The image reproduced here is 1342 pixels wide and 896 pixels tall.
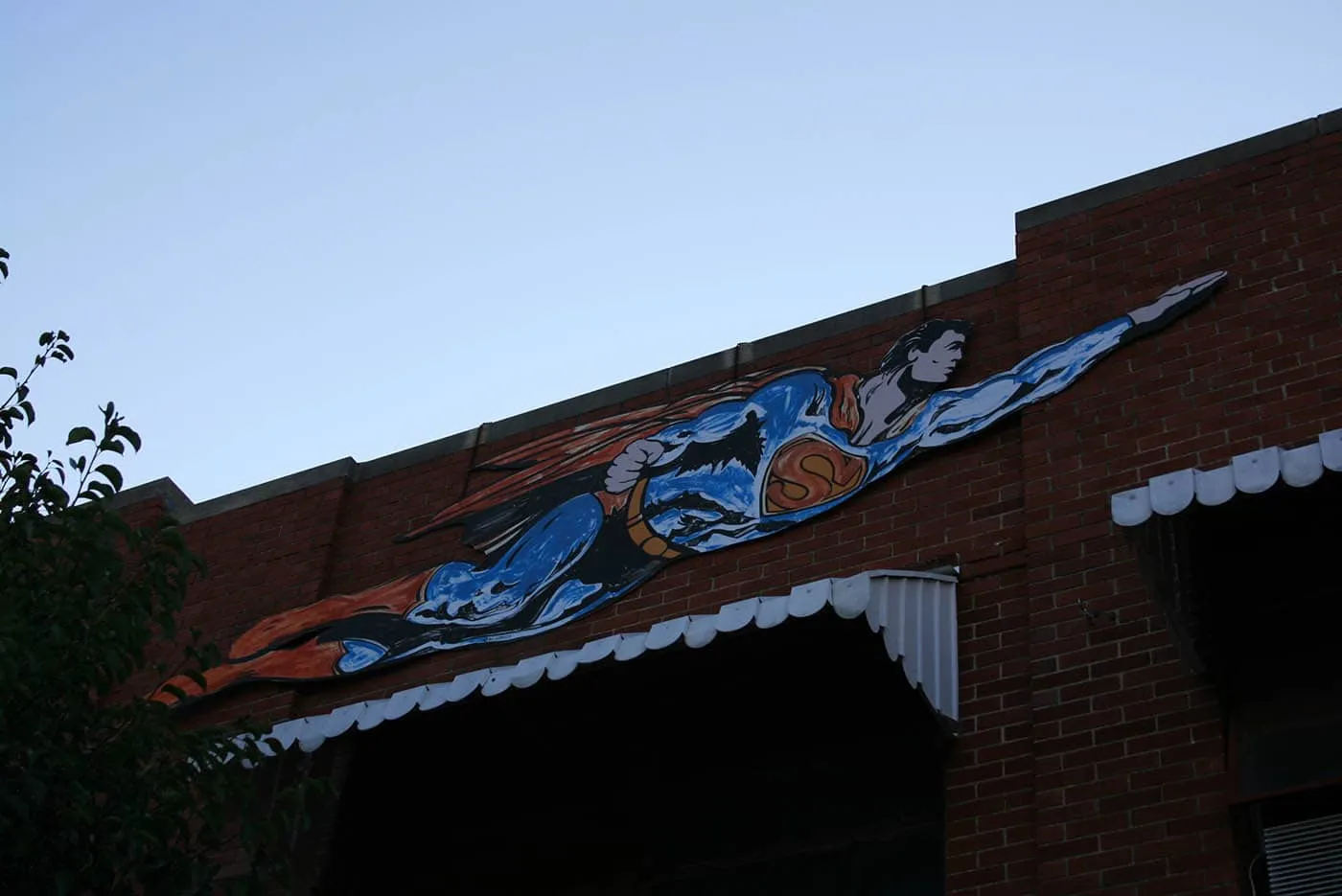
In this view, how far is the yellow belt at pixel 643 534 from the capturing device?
34.8 feet

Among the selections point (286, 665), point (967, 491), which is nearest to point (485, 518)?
point (286, 665)

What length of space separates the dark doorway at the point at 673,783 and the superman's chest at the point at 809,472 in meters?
1.16

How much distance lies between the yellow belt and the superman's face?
1.55 metres

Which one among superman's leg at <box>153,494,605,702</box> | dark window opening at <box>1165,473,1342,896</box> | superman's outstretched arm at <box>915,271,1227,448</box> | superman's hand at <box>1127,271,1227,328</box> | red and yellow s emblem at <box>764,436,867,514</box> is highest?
superman's hand at <box>1127,271,1227,328</box>

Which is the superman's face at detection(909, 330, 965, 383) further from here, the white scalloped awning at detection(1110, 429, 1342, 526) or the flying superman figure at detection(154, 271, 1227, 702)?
the white scalloped awning at detection(1110, 429, 1342, 526)

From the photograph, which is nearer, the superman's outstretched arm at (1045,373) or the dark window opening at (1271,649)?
the dark window opening at (1271,649)

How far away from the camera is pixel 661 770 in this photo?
1009 centimetres

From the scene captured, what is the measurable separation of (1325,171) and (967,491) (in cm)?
238

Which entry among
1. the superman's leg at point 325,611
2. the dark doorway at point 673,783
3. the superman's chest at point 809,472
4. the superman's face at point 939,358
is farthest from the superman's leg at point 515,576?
the superman's face at point 939,358

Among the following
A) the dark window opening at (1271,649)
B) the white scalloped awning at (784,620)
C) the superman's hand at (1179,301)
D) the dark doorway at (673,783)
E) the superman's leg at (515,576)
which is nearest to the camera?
the dark window opening at (1271,649)

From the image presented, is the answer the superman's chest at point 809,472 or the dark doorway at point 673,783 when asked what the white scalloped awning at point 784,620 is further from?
the superman's chest at point 809,472

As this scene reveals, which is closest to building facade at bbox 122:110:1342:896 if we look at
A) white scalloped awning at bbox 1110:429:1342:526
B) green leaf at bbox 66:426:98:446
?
white scalloped awning at bbox 1110:429:1342:526

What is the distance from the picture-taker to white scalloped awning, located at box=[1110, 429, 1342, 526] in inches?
296

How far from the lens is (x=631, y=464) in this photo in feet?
36.7
